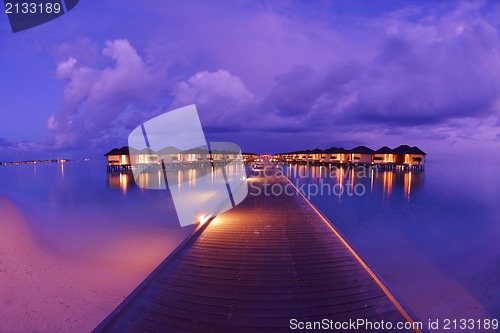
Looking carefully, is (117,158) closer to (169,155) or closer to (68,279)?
(169,155)

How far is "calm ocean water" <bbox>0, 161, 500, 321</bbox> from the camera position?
667 centimetres

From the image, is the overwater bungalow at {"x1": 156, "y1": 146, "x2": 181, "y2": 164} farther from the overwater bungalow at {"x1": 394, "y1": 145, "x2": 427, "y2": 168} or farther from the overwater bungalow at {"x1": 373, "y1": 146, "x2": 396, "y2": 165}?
the overwater bungalow at {"x1": 394, "y1": 145, "x2": 427, "y2": 168}

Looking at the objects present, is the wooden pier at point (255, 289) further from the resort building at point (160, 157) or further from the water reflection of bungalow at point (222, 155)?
the water reflection of bungalow at point (222, 155)

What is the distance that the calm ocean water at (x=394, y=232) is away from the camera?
21.9 ft

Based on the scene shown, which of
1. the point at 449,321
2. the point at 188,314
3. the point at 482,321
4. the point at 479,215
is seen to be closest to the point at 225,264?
the point at 188,314

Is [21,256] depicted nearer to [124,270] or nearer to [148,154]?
[124,270]

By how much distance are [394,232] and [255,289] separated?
9060mm

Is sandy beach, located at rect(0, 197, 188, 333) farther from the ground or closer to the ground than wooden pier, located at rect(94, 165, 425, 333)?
closer to the ground

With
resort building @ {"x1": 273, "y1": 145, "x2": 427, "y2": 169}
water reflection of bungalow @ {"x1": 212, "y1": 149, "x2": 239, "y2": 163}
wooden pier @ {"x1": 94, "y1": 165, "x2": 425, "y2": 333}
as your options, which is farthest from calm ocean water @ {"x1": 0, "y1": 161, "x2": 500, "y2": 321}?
water reflection of bungalow @ {"x1": 212, "y1": 149, "x2": 239, "y2": 163}

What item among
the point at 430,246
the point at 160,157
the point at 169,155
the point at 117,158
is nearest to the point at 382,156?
the point at 169,155

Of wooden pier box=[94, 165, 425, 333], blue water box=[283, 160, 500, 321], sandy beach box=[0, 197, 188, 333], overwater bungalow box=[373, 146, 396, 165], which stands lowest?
blue water box=[283, 160, 500, 321]

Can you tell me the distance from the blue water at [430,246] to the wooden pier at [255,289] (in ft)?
6.22

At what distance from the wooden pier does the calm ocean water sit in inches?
91.0

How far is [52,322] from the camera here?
17.1 ft
